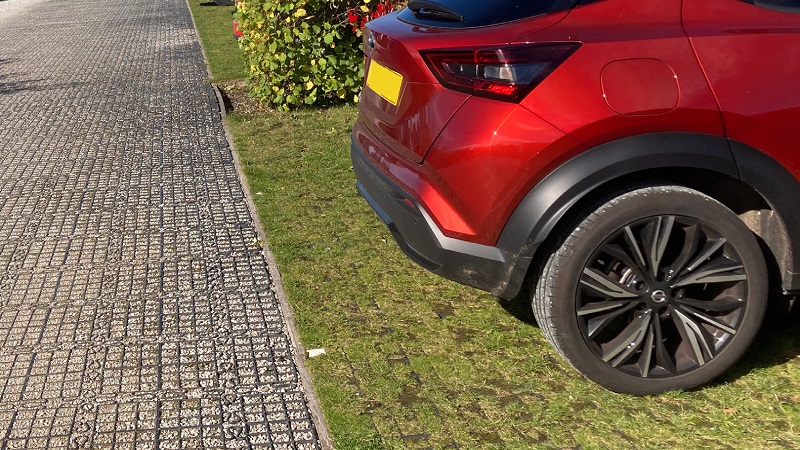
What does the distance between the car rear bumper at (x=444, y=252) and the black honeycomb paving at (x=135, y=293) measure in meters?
0.83

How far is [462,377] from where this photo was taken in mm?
4023

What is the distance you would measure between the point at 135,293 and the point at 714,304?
3152mm

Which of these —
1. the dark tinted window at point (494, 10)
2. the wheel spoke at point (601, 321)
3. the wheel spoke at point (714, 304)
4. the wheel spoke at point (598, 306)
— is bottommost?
the wheel spoke at point (601, 321)

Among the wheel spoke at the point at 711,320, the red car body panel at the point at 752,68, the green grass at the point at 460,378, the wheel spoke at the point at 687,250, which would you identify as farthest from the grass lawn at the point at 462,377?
the red car body panel at the point at 752,68

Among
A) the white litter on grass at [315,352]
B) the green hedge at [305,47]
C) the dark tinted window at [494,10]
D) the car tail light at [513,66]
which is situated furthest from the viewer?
the green hedge at [305,47]

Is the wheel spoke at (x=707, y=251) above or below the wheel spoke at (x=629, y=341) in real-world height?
above

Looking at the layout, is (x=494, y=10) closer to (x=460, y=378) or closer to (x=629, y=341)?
(x=629, y=341)

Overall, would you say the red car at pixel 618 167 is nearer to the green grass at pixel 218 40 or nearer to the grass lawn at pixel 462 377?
the grass lawn at pixel 462 377

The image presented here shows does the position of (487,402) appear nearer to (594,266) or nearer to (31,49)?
(594,266)

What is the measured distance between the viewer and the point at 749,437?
3498mm

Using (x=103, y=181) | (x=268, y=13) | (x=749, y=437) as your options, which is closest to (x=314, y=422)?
(x=749, y=437)

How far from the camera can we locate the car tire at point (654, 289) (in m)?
3.63

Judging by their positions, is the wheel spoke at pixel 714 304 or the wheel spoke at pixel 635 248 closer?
the wheel spoke at pixel 635 248

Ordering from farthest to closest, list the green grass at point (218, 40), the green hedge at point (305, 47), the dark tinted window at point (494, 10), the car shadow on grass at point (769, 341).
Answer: the green grass at point (218, 40), the green hedge at point (305, 47), the car shadow on grass at point (769, 341), the dark tinted window at point (494, 10)
